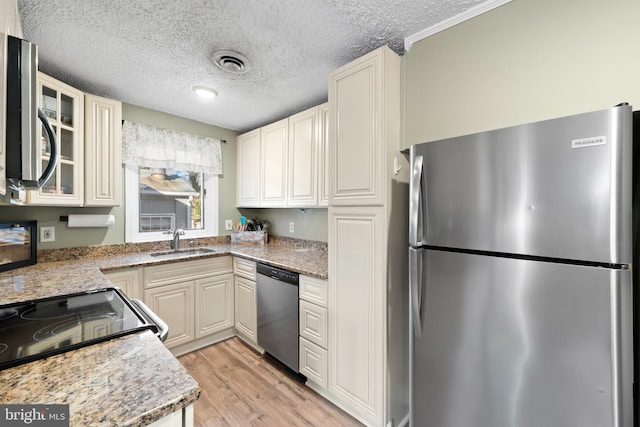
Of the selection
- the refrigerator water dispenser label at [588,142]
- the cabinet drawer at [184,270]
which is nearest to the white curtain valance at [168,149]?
the cabinet drawer at [184,270]

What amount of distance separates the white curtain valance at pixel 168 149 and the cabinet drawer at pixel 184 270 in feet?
3.42

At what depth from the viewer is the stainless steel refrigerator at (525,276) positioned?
80 centimetres

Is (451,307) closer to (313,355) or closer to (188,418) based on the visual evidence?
(188,418)

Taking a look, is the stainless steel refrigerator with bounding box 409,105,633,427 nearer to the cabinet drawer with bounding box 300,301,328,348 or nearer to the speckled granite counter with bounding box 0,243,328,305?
the cabinet drawer with bounding box 300,301,328,348

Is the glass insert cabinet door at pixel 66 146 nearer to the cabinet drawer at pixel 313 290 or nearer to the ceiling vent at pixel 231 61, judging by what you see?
the ceiling vent at pixel 231 61

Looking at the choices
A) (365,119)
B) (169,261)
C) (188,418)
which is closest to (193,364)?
(169,261)

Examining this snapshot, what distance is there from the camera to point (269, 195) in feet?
9.18

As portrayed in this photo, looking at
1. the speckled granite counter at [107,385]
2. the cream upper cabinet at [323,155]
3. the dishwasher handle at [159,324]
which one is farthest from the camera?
the cream upper cabinet at [323,155]

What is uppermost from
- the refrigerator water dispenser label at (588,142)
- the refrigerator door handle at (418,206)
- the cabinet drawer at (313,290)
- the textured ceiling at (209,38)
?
the textured ceiling at (209,38)

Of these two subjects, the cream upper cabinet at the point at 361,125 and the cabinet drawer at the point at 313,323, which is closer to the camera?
the cream upper cabinet at the point at 361,125

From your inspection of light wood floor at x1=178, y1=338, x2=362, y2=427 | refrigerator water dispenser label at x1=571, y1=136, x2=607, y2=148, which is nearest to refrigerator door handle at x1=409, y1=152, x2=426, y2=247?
refrigerator water dispenser label at x1=571, y1=136, x2=607, y2=148

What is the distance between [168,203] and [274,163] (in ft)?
4.09

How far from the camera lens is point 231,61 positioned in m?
1.74

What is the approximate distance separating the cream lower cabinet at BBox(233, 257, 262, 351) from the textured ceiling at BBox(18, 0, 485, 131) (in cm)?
153
